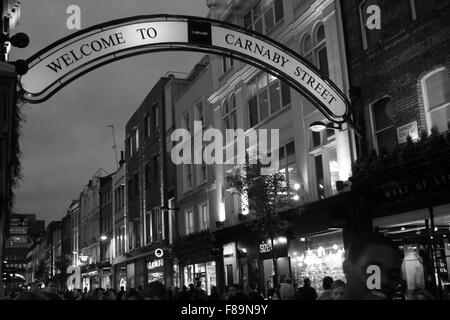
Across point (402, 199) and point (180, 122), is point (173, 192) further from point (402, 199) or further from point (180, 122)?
point (402, 199)

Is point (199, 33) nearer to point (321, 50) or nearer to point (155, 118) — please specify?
point (321, 50)

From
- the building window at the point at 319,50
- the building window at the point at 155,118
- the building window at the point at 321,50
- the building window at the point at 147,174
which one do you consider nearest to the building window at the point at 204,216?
the building window at the point at 155,118

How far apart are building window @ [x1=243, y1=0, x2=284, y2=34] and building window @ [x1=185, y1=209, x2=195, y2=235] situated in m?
11.4

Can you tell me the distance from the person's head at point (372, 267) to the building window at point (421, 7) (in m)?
13.2

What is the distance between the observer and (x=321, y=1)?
18.9m

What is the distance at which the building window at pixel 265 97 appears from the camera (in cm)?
2173

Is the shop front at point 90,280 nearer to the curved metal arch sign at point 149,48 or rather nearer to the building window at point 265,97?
the building window at point 265,97

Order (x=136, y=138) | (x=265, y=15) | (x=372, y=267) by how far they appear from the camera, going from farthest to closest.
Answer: (x=136, y=138) < (x=265, y=15) < (x=372, y=267)

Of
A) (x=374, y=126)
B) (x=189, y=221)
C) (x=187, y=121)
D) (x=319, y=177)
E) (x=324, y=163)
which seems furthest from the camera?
(x=187, y=121)

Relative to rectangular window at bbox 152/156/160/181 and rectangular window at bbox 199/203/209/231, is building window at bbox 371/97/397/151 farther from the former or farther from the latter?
rectangular window at bbox 152/156/160/181

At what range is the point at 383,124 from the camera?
15.9 meters
